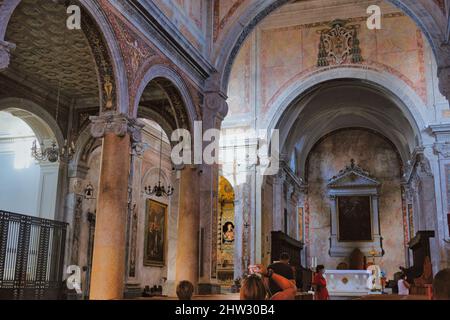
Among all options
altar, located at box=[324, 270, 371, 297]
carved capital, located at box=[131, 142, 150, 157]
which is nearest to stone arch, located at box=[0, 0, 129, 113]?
carved capital, located at box=[131, 142, 150, 157]

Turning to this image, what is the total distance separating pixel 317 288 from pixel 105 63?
6.19m

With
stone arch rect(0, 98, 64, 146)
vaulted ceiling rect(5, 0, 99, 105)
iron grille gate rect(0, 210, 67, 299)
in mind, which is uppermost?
vaulted ceiling rect(5, 0, 99, 105)

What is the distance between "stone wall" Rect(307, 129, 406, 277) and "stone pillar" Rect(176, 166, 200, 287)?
50.6 feet

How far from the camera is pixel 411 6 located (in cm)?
Answer: 1087

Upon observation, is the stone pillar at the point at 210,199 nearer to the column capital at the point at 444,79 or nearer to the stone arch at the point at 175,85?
the stone arch at the point at 175,85

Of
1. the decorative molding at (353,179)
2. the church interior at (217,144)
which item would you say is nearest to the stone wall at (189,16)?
the church interior at (217,144)

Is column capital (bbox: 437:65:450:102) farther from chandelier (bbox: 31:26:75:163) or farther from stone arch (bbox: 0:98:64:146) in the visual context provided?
stone arch (bbox: 0:98:64:146)

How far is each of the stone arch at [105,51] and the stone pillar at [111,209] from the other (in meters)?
0.38

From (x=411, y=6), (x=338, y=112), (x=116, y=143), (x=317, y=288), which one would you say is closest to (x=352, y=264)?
(x=338, y=112)

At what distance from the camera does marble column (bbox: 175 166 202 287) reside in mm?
11172

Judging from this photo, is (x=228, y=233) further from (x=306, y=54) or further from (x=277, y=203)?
(x=306, y=54)

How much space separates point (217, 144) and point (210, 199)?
129cm

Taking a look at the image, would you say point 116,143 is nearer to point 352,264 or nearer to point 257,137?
point 257,137

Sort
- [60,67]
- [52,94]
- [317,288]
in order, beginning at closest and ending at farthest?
[317,288] → [60,67] → [52,94]
